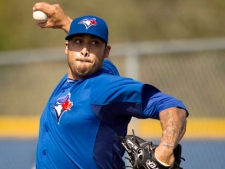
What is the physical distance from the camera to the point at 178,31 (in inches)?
787

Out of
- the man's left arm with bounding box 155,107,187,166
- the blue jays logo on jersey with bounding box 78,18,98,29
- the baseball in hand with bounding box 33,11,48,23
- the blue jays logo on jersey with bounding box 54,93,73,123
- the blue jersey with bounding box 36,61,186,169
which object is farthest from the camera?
the baseball in hand with bounding box 33,11,48,23

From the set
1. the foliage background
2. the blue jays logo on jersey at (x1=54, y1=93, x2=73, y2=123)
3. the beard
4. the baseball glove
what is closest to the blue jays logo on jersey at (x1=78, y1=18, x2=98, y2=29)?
the beard

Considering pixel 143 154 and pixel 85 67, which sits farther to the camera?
pixel 85 67

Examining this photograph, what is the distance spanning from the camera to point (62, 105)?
4746 millimetres

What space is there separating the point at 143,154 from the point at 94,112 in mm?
569

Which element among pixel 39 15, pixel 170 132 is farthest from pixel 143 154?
pixel 39 15

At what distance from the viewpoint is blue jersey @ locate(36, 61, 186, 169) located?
4.34m

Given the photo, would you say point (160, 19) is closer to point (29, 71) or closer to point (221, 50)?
point (29, 71)

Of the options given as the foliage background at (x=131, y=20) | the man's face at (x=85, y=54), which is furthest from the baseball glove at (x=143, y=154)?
the foliage background at (x=131, y=20)

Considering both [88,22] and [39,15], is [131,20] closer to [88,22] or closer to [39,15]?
[39,15]

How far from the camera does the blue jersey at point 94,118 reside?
4.34 meters

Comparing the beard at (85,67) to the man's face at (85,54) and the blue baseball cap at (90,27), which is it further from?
the blue baseball cap at (90,27)

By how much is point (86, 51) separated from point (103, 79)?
1.02ft

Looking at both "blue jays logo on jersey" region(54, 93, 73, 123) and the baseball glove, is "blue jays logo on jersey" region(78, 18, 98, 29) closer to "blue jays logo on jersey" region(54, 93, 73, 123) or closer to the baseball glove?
"blue jays logo on jersey" region(54, 93, 73, 123)
